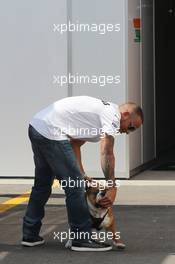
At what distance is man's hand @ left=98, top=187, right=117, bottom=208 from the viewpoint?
5980 mm

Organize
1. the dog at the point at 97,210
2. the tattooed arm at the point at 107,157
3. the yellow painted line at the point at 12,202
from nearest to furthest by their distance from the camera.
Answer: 1. the tattooed arm at the point at 107,157
2. the dog at the point at 97,210
3. the yellow painted line at the point at 12,202

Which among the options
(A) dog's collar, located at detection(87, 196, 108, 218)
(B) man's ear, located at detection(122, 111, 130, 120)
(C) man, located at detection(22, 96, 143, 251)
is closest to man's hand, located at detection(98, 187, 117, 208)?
(C) man, located at detection(22, 96, 143, 251)

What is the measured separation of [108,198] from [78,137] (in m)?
0.59

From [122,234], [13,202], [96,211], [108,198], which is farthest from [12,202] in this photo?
[108,198]

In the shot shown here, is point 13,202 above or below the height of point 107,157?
below

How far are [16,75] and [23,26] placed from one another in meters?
0.75

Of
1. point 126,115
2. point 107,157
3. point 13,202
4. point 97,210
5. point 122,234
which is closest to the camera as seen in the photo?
point 107,157

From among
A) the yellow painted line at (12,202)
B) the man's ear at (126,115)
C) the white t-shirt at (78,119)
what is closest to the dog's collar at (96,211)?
the white t-shirt at (78,119)

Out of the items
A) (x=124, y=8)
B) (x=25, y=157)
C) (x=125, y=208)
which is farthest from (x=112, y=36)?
(x=125, y=208)

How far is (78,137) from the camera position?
6.10 metres

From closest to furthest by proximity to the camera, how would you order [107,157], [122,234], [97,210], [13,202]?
[107,157]
[97,210]
[122,234]
[13,202]

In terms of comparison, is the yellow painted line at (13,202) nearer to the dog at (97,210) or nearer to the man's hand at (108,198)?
the dog at (97,210)

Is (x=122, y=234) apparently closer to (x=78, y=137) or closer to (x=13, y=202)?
(x=78, y=137)

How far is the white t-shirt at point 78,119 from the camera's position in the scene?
5.97 meters
